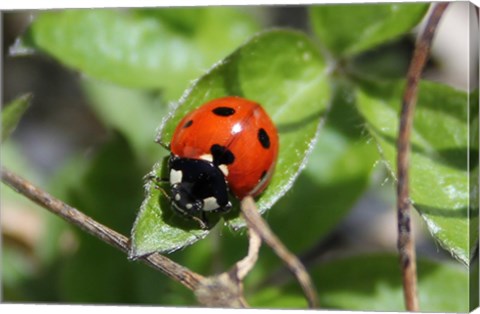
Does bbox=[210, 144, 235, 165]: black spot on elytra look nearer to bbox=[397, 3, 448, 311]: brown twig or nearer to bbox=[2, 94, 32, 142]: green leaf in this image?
bbox=[397, 3, 448, 311]: brown twig

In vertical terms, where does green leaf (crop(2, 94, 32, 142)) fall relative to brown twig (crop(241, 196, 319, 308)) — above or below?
above

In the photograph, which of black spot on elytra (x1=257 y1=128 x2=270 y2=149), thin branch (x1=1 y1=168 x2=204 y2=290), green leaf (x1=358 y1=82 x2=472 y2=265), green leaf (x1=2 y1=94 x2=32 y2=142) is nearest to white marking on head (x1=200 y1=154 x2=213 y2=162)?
black spot on elytra (x1=257 y1=128 x2=270 y2=149)

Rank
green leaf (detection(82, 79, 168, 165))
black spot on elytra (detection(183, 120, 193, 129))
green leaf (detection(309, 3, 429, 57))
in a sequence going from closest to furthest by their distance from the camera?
black spot on elytra (detection(183, 120, 193, 129)) → green leaf (detection(309, 3, 429, 57)) → green leaf (detection(82, 79, 168, 165))

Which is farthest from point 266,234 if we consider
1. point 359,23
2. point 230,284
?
point 359,23

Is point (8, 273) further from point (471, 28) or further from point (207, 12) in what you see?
point (471, 28)

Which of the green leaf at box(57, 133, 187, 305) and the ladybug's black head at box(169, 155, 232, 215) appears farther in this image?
the green leaf at box(57, 133, 187, 305)

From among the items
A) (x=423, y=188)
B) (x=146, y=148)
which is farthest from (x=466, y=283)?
(x=146, y=148)

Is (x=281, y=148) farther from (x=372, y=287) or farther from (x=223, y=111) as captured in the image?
(x=372, y=287)
